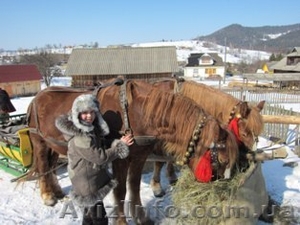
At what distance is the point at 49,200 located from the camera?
4.09 m

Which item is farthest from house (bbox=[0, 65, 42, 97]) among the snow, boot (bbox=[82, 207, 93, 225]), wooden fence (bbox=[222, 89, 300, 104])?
boot (bbox=[82, 207, 93, 225])

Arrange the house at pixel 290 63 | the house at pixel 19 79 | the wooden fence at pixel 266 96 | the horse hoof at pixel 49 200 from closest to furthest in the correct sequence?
the horse hoof at pixel 49 200 < the wooden fence at pixel 266 96 < the house at pixel 19 79 < the house at pixel 290 63

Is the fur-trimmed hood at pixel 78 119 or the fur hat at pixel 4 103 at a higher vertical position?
the fur-trimmed hood at pixel 78 119

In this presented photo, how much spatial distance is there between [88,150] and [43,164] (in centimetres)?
192

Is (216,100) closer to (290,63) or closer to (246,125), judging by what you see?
(246,125)

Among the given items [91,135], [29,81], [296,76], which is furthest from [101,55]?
[91,135]

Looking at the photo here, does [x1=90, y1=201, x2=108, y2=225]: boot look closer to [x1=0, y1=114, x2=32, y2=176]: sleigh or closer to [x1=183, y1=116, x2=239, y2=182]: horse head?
[x1=183, y1=116, x2=239, y2=182]: horse head

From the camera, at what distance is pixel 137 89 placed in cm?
312

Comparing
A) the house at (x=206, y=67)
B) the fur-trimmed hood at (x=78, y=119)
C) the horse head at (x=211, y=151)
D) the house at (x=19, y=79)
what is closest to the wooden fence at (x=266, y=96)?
the horse head at (x=211, y=151)

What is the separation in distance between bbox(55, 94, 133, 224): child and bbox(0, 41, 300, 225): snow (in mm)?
1031

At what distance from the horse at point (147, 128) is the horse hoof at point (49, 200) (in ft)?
2.94

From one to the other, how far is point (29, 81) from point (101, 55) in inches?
342

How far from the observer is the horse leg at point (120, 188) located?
321cm

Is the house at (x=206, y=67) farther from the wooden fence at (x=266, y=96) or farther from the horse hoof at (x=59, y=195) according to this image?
the horse hoof at (x=59, y=195)
